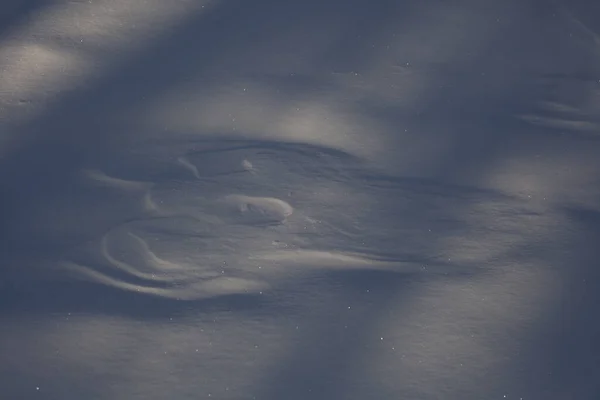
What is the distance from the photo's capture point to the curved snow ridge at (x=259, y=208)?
7.42 feet

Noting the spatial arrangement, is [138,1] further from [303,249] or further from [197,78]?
[303,249]

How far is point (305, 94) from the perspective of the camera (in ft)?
8.85

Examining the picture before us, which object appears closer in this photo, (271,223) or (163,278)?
(163,278)

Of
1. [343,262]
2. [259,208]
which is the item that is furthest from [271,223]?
[343,262]

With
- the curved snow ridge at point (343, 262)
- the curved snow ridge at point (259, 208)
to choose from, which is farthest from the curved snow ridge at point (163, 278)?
the curved snow ridge at point (259, 208)

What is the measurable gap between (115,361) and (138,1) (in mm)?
1745

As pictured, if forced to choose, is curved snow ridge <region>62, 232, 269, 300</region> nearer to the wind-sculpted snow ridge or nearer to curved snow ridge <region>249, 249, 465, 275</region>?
the wind-sculpted snow ridge

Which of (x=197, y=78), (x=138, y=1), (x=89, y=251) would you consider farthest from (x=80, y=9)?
(x=89, y=251)

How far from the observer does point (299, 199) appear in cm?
233

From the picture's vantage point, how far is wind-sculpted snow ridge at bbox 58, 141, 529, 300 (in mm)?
2096

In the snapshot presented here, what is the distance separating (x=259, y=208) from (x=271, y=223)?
8 cm

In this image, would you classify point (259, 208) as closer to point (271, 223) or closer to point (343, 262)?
point (271, 223)

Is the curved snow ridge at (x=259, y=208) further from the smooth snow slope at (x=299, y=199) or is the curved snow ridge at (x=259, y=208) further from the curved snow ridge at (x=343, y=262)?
the curved snow ridge at (x=343, y=262)

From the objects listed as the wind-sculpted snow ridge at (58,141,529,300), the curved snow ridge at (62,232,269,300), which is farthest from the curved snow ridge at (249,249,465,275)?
the curved snow ridge at (62,232,269,300)
